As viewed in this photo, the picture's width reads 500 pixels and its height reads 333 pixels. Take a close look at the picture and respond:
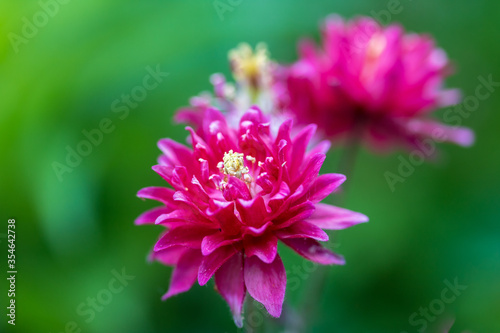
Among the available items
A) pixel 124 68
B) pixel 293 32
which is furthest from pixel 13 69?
pixel 293 32

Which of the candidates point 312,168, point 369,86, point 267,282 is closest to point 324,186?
point 312,168

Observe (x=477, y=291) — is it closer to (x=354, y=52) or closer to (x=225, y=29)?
(x=354, y=52)

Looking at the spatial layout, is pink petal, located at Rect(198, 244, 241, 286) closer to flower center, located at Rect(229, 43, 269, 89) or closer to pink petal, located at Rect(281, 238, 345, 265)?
pink petal, located at Rect(281, 238, 345, 265)

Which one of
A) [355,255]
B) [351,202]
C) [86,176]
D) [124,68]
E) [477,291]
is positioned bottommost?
[477,291]

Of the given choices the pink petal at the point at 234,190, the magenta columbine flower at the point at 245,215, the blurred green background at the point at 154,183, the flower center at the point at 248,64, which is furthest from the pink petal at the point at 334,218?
the flower center at the point at 248,64

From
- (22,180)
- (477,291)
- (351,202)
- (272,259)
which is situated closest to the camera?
(272,259)

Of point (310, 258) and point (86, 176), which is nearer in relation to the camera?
point (310, 258)

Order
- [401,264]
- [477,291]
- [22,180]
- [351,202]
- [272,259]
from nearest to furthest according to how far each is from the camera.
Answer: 1. [272,259]
2. [22,180]
3. [477,291]
4. [401,264]
5. [351,202]
